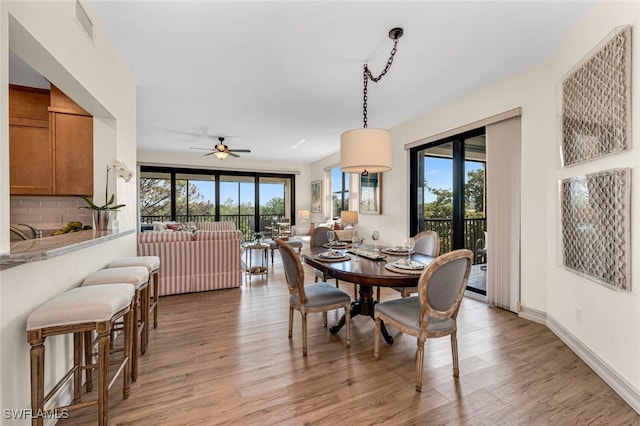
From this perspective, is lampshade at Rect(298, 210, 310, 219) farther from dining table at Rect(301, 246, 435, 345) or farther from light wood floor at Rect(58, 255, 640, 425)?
light wood floor at Rect(58, 255, 640, 425)

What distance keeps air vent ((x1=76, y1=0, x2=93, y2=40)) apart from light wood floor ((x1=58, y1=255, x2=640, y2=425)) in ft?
8.41

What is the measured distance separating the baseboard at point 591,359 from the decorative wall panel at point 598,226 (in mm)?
585

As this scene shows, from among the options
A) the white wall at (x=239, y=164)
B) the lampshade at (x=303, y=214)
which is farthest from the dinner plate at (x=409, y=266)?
the white wall at (x=239, y=164)

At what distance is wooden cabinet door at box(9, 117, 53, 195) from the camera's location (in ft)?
8.46

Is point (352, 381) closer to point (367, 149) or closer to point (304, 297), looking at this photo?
point (304, 297)

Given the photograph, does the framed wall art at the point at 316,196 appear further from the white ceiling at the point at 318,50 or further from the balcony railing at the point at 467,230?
the balcony railing at the point at 467,230

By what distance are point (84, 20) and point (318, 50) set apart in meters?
1.83

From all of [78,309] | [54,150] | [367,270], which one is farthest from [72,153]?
[367,270]

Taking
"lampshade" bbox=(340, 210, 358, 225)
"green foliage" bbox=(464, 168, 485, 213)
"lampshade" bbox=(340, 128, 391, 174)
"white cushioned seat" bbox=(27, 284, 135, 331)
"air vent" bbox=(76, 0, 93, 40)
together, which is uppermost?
"air vent" bbox=(76, 0, 93, 40)

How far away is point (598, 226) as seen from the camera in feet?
6.68

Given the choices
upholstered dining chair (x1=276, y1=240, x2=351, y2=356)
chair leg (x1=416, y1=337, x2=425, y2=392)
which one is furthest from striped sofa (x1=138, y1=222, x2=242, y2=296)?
chair leg (x1=416, y1=337, x2=425, y2=392)

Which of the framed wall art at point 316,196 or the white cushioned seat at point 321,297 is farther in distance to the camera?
the framed wall art at point 316,196

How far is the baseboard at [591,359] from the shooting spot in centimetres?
172

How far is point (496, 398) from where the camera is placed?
1.75m
